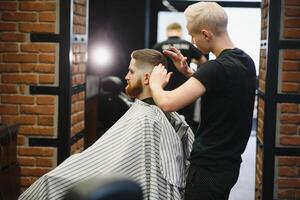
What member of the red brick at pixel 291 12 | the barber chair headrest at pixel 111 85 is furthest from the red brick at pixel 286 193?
the barber chair headrest at pixel 111 85

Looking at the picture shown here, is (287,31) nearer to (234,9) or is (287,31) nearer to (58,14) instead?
(58,14)

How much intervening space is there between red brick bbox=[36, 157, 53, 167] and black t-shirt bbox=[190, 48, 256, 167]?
5.96ft

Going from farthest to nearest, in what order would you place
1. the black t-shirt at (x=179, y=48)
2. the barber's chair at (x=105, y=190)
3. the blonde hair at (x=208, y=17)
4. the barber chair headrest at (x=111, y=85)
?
the barber chair headrest at (x=111, y=85)
the black t-shirt at (x=179, y=48)
the blonde hair at (x=208, y=17)
the barber's chair at (x=105, y=190)

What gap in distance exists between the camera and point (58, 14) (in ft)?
12.5

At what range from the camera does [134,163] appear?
2426 mm

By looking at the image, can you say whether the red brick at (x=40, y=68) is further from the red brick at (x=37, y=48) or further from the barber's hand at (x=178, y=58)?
the barber's hand at (x=178, y=58)

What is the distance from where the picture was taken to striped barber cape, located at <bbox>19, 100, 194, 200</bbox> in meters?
2.40

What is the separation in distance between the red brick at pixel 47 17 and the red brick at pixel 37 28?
0.03 meters

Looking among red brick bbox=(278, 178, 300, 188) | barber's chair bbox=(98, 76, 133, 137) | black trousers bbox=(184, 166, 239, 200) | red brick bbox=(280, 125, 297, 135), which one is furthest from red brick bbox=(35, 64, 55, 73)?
barber's chair bbox=(98, 76, 133, 137)

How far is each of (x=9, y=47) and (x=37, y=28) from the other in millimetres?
227

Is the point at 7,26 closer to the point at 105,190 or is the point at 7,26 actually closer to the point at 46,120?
the point at 46,120

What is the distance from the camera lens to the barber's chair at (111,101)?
19.7ft

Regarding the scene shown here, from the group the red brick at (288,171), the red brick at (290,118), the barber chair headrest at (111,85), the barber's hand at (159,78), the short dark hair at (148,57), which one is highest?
the short dark hair at (148,57)

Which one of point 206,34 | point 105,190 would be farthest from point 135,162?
point 105,190
